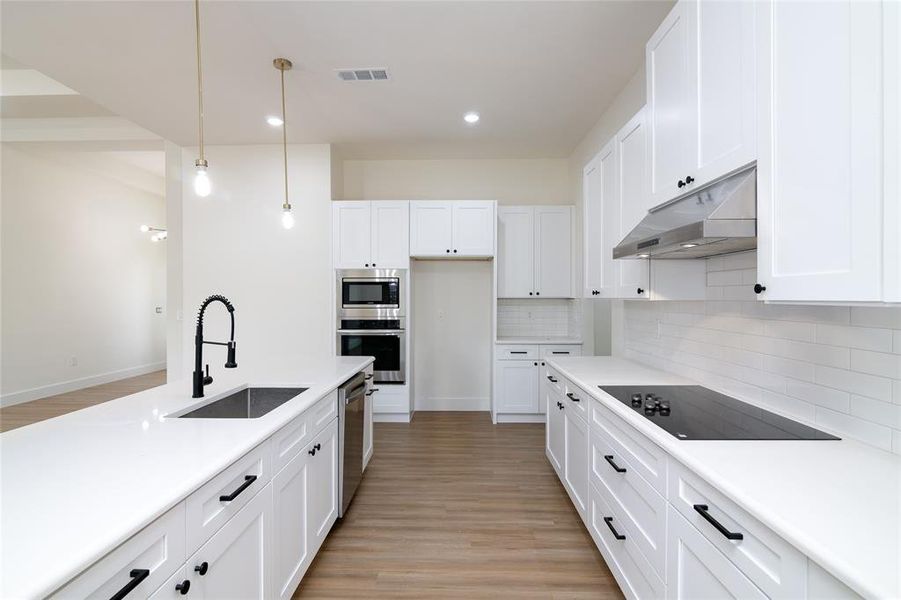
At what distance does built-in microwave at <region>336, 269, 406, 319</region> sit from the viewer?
4.37 meters

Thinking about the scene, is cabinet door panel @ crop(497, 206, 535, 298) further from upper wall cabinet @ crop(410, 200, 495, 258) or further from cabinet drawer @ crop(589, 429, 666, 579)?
cabinet drawer @ crop(589, 429, 666, 579)

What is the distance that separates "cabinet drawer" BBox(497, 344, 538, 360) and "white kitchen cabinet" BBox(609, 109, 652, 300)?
1854mm

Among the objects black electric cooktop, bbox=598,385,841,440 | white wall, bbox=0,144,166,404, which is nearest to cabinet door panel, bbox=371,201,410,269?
black electric cooktop, bbox=598,385,841,440

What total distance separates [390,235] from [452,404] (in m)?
2.20

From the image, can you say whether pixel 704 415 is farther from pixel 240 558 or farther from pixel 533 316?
pixel 533 316

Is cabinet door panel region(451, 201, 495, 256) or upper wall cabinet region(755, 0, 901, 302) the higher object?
cabinet door panel region(451, 201, 495, 256)

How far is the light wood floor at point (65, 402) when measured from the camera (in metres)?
4.48

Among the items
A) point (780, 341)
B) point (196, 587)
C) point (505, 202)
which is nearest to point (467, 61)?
point (505, 202)

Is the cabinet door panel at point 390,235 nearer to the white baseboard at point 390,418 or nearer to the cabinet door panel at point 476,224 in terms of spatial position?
the cabinet door panel at point 476,224

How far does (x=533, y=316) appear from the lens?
484 cm

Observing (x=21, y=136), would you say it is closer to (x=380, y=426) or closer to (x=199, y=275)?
(x=199, y=275)

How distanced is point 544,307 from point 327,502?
3.39 m

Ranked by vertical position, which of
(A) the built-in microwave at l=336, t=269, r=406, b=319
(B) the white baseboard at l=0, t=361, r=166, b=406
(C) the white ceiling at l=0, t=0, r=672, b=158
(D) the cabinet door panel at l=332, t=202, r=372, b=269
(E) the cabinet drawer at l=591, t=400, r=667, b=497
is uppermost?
(C) the white ceiling at l=0, t=0, r=672, b=158

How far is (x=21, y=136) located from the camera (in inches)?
183
